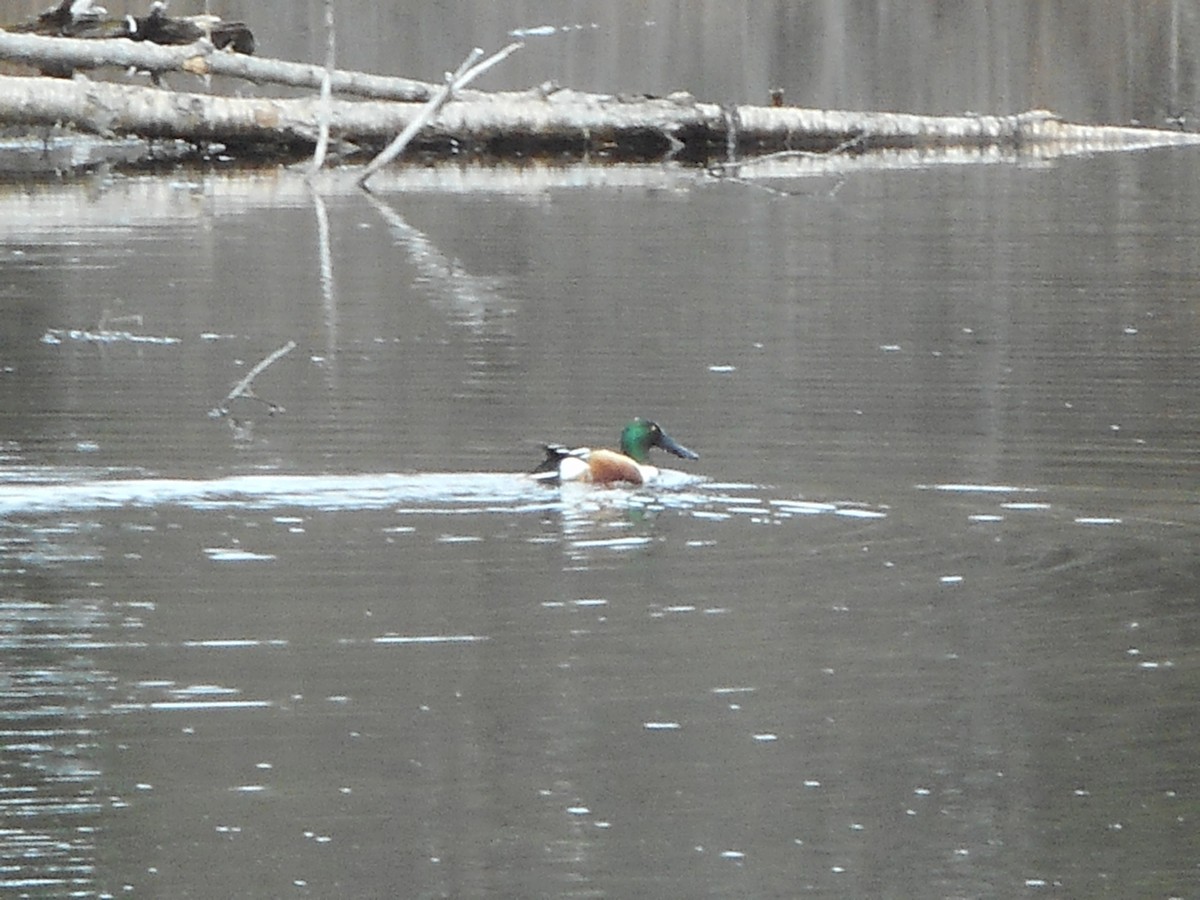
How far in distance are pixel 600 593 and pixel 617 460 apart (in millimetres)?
2196

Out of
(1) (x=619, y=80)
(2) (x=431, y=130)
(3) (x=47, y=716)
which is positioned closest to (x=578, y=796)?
(3) (x=47, y=716)

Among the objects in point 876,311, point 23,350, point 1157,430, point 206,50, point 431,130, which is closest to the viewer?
point 1157,430

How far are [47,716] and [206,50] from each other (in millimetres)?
19103

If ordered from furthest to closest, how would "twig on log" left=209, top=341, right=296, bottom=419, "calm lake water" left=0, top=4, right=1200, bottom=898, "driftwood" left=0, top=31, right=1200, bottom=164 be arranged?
"driftwood" left=0, top=31, right=1200, bottom=164, "twig on log" left=209, top=341, right=296, bottom=419, "calm lake water" left=0, top=4, right=1200, bottom=898

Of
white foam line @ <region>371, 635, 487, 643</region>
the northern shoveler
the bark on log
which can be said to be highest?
the bark on log

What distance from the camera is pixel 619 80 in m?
36.3

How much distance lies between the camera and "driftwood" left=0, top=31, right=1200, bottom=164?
25.6m

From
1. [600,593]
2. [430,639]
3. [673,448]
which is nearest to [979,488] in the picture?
[673,448]

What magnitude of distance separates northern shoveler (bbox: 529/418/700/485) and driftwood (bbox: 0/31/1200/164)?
46.7 feet

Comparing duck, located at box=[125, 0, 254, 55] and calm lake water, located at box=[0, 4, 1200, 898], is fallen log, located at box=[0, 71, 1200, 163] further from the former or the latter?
calm lake water, located at box=[0, 4, 1200, 898]

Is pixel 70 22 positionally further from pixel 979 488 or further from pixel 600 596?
pixel 600 596

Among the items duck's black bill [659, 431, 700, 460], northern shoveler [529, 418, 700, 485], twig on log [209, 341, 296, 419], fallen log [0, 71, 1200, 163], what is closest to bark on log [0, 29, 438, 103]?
fallen log [0, 71, 1200, 163]

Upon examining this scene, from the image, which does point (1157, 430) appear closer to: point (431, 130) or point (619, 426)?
point (619, 426)

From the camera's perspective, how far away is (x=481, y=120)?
91.9 feet
